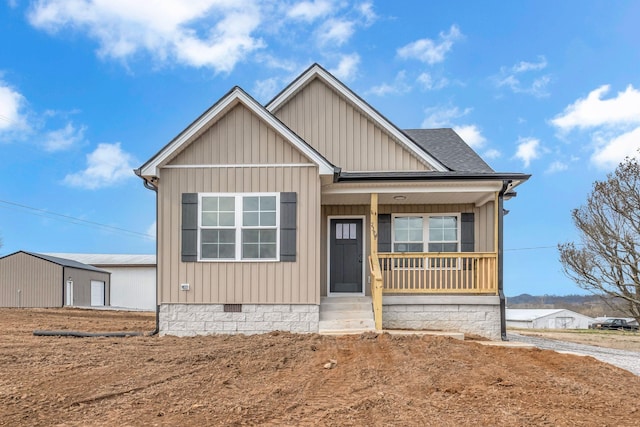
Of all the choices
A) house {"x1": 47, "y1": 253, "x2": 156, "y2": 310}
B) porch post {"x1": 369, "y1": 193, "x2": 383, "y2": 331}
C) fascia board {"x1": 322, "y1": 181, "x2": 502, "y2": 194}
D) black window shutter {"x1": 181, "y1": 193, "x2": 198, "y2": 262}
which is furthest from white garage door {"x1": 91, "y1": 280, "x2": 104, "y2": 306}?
porch post {"x1": 369, "y1": 193, "x2": 383, "y2": 331}

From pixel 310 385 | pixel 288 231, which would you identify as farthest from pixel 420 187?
pixel 310 385

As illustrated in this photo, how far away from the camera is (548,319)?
168 feet

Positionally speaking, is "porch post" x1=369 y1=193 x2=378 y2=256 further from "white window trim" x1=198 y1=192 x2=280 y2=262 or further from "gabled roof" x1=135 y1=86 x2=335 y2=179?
"white window trim" x1=198 y1=192 x2=280 y2=262

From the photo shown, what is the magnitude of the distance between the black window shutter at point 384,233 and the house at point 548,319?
4221 cm

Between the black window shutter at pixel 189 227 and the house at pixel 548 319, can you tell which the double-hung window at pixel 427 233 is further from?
the house at pixel 548 319

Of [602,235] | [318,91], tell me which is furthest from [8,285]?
[602,235]


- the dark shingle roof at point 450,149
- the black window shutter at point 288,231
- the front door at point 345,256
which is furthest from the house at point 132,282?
the black window shutter at point 288,231

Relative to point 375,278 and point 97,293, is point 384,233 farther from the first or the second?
point 97,293

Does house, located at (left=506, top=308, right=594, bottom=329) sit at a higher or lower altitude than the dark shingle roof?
lower

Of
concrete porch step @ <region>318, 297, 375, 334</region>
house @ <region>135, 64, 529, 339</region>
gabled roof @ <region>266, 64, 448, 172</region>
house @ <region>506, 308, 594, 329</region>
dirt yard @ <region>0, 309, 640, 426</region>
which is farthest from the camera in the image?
house @ <region>506, 308, 594, 329</region>

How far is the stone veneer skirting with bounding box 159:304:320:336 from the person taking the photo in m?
9.15

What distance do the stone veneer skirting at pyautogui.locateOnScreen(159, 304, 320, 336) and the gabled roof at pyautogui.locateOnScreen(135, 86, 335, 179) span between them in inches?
104

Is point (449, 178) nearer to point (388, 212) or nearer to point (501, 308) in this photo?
point (388, 212)

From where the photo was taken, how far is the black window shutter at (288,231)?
918 cm
